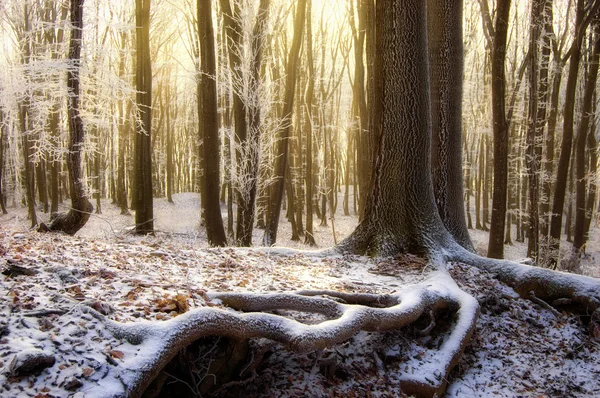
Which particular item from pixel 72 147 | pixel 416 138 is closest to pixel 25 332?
pixel 416 138

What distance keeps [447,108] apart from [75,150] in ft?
23.8

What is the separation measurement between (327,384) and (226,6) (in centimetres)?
1022

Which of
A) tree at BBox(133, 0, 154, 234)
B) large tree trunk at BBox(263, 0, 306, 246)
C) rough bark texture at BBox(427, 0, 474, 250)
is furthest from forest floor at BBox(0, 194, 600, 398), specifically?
large tree trunk at BBox(263, 0, 306, 246)

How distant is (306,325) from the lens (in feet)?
11.9

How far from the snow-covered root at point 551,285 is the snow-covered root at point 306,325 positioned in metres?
1.07

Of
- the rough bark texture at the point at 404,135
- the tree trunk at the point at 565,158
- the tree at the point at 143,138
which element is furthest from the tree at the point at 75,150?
the tree trunk at the point at 565,158

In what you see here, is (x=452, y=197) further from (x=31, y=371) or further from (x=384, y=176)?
(x=31, y=371)

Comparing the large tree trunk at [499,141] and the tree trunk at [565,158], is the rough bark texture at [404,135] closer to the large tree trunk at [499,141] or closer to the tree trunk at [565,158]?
the large tree trunk at [499,141]

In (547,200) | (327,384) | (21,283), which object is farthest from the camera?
(547,200)

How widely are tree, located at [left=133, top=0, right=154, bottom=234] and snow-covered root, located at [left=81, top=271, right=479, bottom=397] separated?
27.8ft

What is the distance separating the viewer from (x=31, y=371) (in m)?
2.54

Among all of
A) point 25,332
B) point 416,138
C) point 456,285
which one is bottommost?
point 456,285

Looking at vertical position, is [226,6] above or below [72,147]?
above

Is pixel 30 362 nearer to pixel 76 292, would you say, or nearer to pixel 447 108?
pixel 76 292
